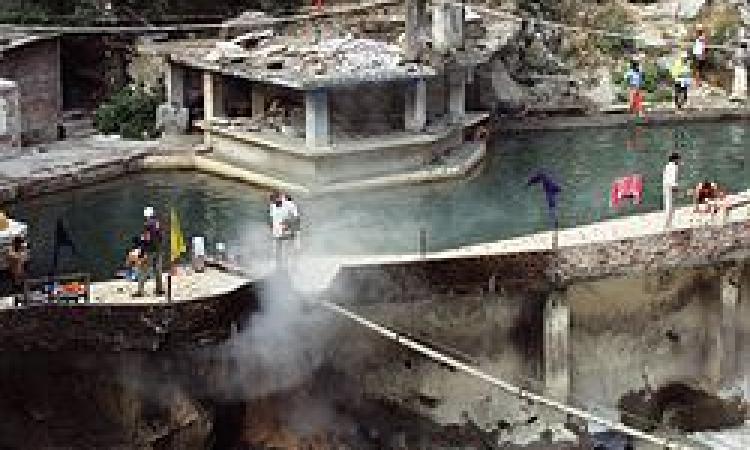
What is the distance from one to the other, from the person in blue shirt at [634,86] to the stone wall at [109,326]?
81.0 feet

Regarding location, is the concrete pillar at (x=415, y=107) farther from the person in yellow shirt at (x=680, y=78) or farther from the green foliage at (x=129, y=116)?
the person in yellow shirt at (x=680, y=78)

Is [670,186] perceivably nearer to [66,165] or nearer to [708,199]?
[708,199]

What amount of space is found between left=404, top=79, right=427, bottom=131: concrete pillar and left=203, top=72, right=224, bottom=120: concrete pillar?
602 cm

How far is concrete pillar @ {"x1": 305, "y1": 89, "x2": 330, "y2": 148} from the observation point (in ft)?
132

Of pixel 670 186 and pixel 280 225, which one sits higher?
pixel 670 186

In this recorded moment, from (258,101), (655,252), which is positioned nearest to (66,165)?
(258,101)

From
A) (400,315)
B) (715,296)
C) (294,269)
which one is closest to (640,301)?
(715,296)

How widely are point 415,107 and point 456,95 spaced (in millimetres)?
2598

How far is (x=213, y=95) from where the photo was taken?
144 ft

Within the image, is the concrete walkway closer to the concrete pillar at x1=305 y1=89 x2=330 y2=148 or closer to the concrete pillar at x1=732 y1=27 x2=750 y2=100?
the concrete pillar at x1=305 y1=89 x2=330 y2=148

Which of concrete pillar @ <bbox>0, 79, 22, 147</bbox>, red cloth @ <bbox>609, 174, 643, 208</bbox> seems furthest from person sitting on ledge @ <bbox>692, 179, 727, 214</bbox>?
concrete pillar @ <bbox>0, 79, 22, 147</bbox>

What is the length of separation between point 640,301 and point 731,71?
21785mm

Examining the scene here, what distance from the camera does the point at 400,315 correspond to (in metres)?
29.5

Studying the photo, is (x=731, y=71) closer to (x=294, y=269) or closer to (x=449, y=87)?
(x=449, y=87)
